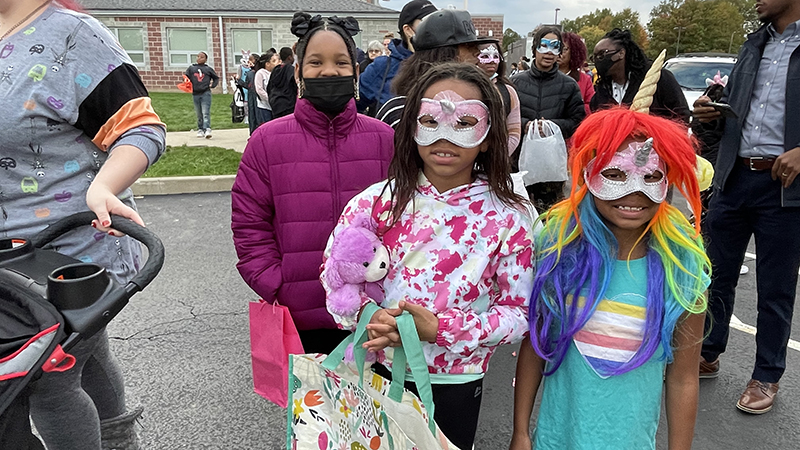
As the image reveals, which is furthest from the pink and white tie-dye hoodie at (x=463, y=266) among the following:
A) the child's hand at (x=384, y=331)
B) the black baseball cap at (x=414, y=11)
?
the black baseball cap at (x=414, y=11)

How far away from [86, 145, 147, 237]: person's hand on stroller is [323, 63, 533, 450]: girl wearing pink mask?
2.04ft

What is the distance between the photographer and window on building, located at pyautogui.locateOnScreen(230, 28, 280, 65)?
93.3 ft

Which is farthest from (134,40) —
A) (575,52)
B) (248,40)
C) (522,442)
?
(522,442)

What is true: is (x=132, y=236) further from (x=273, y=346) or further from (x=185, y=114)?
(x=185, y=114)

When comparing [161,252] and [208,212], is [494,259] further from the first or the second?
[208,212]

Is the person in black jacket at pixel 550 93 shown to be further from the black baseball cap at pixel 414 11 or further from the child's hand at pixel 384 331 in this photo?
the child's hand at pixel 384 331

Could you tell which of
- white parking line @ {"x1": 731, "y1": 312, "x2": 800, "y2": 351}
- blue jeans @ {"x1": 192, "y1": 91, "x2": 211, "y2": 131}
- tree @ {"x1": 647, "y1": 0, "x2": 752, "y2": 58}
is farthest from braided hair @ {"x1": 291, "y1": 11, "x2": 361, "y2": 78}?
tree @ {"x1": 647, "y1": 0, "x2": 752, "y2": 58}

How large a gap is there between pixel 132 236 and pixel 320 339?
37.9 inches

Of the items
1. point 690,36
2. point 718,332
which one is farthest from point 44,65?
point 690,36

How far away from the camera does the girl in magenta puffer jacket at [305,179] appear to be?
2104 mm

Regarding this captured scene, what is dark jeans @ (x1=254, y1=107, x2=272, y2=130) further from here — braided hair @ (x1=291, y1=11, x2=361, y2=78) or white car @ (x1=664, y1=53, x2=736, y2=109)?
braided hair @ (x1=291, y1=11, x2=361, y2=78)

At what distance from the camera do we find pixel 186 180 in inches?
299

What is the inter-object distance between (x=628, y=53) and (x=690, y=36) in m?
41.0

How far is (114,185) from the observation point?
5.45ft
